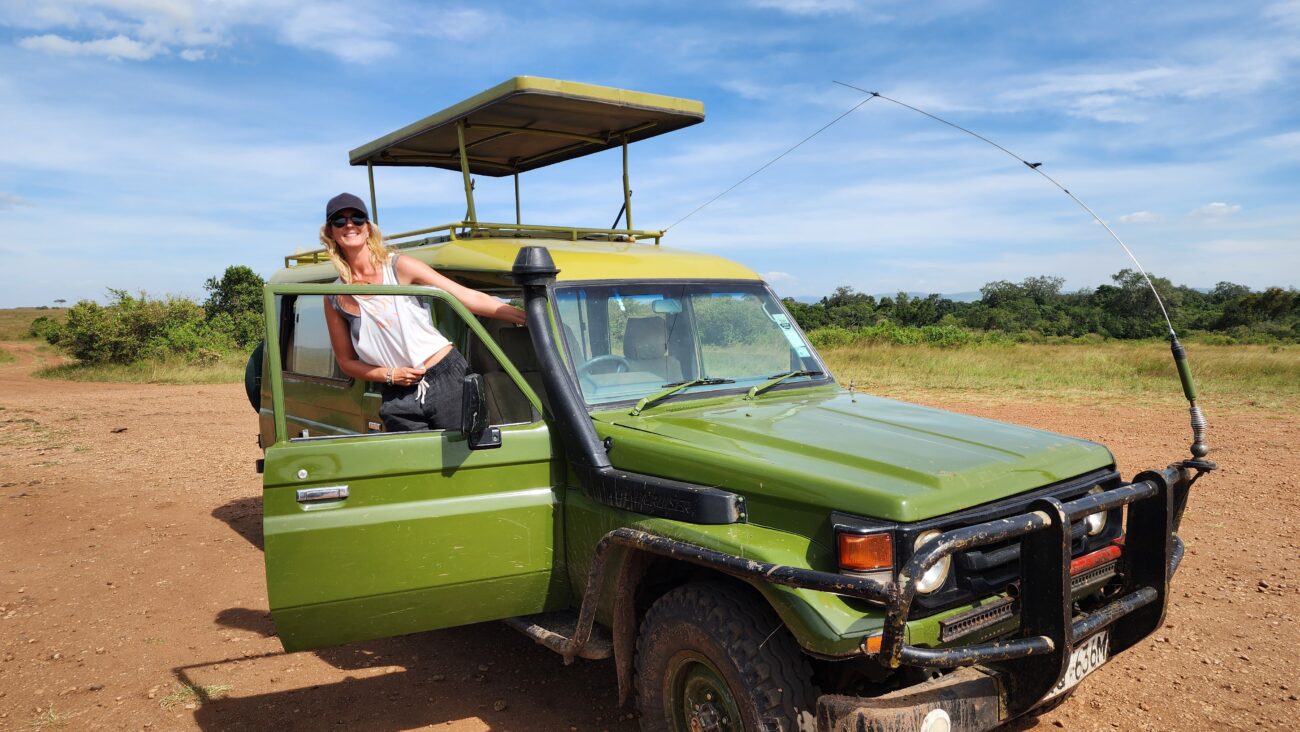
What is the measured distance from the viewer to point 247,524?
7.61 m

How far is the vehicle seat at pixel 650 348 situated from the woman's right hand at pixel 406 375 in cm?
→ 96

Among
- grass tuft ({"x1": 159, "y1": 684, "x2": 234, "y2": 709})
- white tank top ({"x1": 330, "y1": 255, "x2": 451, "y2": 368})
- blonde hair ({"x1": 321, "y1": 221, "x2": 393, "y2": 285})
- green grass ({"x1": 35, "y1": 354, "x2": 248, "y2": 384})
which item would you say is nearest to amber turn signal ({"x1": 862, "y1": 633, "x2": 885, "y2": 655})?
white tank top ({"x1": 330, "y1": 255, "x2": 451, "y2": 368})

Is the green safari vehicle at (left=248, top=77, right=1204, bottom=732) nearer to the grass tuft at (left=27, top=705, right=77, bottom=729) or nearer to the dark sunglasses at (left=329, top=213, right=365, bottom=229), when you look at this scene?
the dark sunglasses at (left=329, top=213, right=365, bottom=229)

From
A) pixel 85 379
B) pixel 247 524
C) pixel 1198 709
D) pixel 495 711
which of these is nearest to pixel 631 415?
pixel 495 711

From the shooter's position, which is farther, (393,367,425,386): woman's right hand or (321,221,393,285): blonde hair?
(321,221,393,285): blonde hair

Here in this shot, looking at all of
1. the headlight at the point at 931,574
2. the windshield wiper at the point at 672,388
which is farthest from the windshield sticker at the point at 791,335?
the headlight at the point at 931,574

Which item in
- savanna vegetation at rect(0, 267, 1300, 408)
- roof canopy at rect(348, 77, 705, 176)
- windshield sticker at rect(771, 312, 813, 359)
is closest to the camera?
windshield sticker at rect(771, 312, 813, 359)

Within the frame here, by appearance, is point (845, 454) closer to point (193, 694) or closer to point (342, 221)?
point (342, 221)

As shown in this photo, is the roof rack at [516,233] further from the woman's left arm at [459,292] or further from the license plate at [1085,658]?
the license plate at [1085,658]

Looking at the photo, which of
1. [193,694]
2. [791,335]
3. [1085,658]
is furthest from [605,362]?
[193,694]

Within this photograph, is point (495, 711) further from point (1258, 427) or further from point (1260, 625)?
point (1258, 427)

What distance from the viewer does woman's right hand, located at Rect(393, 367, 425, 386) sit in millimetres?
3801

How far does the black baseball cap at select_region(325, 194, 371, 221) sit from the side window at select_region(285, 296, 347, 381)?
4.84 ft

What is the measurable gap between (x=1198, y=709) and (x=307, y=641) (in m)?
3.87
